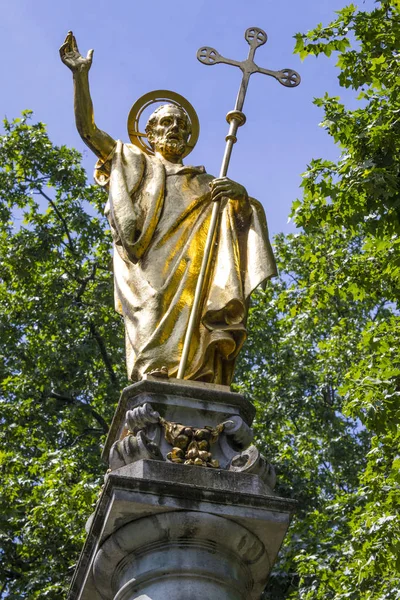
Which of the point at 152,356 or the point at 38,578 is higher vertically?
the point at 38,578

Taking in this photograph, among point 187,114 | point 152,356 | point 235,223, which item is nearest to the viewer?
point 152,356

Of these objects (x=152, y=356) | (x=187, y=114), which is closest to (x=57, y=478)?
(x=187, y=114)

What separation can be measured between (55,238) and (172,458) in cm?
1511

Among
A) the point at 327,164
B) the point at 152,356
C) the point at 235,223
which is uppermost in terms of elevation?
the point at 327,164

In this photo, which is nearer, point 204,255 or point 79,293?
point 204,255

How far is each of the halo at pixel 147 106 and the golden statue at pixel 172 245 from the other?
3.5 inches

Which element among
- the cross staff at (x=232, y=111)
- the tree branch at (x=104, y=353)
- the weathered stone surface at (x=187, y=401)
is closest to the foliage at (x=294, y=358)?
the tree branch at (x=104, y=353)

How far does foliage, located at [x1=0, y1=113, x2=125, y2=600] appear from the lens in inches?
632

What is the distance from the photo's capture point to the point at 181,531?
665 cm

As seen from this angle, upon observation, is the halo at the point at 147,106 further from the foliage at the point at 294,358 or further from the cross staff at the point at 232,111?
the foliage at the point at 294,358

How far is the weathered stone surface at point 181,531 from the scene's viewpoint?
6.55 meters

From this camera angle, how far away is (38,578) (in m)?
15.8

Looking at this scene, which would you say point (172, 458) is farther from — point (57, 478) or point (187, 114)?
point (57, 478)

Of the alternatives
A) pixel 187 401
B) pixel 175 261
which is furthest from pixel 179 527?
pixel 175 261
